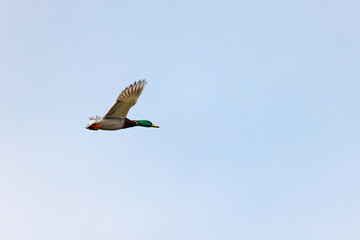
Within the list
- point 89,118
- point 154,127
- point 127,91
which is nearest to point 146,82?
point 127,91

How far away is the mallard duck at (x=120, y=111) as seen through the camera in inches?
1730

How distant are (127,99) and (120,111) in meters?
1.12

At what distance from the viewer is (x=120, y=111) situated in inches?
1757

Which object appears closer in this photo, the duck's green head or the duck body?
the duck body

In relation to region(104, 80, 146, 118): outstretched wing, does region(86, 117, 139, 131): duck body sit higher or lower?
lower

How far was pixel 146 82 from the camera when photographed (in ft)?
147

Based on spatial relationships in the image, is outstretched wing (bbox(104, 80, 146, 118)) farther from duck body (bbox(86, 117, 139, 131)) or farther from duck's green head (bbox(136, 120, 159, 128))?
duck's green head (bbox(136, 120, 159, 128))

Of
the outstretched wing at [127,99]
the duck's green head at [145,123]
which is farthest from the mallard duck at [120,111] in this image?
the duck's green head at [145,123]

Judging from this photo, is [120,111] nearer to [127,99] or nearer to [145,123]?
[127,99]

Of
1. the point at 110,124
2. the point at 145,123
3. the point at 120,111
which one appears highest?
the point at 145,123

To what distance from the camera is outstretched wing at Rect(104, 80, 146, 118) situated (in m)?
43.9

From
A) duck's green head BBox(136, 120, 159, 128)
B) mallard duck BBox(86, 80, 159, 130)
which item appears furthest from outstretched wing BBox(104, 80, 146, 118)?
duck's green head BBox(136, 120, 159, 128)

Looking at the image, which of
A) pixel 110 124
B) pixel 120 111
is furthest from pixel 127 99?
pixel 110 124

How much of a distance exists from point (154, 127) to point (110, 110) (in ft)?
17.3
